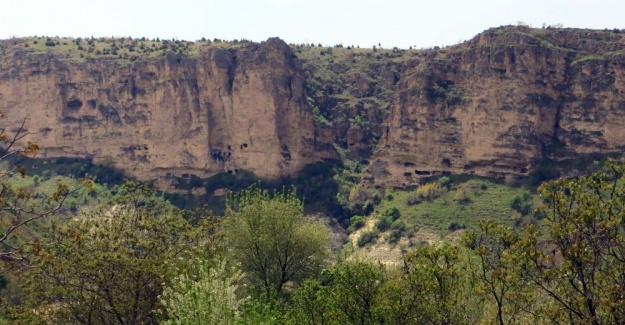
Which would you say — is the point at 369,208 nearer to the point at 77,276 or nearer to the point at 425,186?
the point at 425,186

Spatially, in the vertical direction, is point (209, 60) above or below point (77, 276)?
above

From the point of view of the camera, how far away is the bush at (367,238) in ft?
203

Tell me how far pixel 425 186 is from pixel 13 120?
139ft

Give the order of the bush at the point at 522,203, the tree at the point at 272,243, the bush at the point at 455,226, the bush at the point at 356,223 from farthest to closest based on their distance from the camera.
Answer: the bush at the point at 356,223 → the bush at the point at 455,226 → the bush at the point at 522,203 → the tree at the point at 272,243

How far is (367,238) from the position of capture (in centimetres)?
6225

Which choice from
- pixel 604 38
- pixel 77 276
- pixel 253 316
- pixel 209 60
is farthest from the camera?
pixel 209 60

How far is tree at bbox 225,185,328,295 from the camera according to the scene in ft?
109

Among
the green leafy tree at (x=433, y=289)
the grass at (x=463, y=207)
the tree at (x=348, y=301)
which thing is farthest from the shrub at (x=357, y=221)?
the green leafy tree at (x=433, y=289)

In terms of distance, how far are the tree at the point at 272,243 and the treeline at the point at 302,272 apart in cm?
6

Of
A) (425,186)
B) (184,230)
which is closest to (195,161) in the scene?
(425,186)

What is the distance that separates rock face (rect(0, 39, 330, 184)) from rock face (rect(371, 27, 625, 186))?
1066 cm

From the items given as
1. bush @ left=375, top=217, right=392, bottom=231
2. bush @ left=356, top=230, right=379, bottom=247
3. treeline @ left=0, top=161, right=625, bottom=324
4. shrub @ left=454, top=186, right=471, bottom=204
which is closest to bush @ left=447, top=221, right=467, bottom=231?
shrub @ left=454, top=186, right=471, bottom=204

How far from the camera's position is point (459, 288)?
21766 millimetres

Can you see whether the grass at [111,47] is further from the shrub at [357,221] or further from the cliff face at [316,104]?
the shrub at [357,221]
